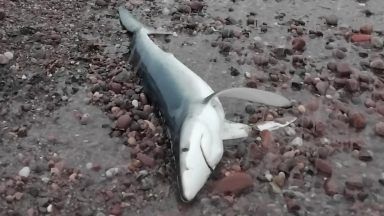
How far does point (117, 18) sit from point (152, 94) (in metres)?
1.68

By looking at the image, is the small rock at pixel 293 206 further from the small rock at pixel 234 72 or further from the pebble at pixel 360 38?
the pebble at pixel 360 38

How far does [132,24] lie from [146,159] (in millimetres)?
1784

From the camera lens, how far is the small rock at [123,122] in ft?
14.9

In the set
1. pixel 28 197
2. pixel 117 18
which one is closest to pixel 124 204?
pixel 28 197

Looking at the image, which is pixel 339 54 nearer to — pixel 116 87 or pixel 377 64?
pixel 377 64

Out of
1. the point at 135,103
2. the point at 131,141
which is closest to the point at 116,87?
the point at 135,103

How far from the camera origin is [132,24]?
557cm

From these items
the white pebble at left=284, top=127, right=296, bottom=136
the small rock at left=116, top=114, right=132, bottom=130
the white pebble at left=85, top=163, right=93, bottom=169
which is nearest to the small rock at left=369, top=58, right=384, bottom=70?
the white pebble at left=284, top=127, right=296, bottom=136

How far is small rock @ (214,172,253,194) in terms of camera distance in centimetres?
392

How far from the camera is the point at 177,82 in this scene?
4457 mm

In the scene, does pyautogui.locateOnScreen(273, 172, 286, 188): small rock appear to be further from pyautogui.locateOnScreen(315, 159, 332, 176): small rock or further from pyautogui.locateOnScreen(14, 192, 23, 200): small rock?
pyautogui.locateOnScreen(14, 192, 23, 200): small rock

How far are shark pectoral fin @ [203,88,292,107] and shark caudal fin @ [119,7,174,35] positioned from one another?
1.43 meters

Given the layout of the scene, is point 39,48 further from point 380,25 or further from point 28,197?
point 380,25

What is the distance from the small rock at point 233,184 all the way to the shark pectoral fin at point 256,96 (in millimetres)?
567
